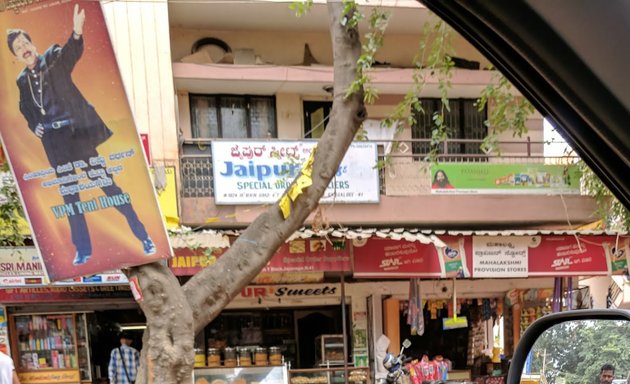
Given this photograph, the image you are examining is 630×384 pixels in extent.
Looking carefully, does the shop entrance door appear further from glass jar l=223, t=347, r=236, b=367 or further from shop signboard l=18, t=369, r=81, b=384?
shop signboard l=18, t=369, r=81, b=384

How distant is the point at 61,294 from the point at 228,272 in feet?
16.9

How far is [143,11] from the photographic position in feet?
28.6

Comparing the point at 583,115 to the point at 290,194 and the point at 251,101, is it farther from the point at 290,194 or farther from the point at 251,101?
the point at 251,101

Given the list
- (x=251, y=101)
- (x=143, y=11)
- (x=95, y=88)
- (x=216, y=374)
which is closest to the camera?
(x=95, y=88)

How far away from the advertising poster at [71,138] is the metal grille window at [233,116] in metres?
5.78

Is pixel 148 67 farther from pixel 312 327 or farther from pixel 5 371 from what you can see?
pixel 312 327

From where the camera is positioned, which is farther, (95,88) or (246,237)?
(246,237)

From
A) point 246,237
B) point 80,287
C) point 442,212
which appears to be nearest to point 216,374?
point 80,287

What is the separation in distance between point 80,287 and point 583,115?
876 cm

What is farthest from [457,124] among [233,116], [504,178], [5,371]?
[5,371]

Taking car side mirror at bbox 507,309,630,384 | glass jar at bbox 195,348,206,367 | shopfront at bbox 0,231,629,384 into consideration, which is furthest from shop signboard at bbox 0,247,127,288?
car side mirror at bbox 507,309,630,384

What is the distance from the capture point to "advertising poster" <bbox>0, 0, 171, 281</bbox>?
3.84 meters

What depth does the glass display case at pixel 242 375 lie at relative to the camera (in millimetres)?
7867

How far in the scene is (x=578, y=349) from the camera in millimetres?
1760
